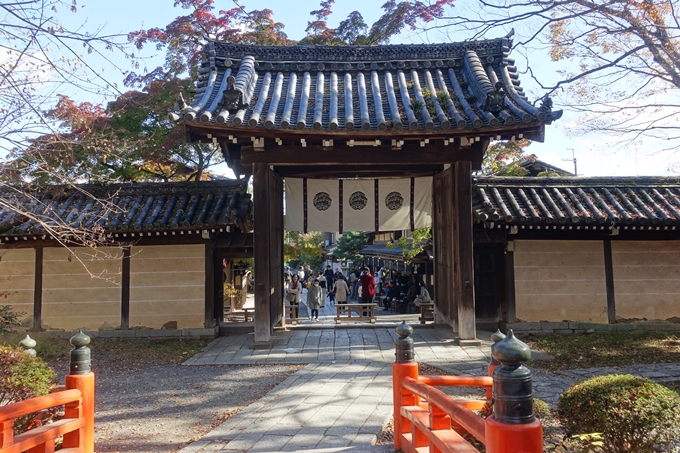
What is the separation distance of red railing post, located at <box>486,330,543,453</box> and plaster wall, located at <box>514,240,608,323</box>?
10.0 m

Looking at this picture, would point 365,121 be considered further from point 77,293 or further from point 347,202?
point 77,293

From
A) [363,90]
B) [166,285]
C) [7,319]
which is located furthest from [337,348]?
[7,319]

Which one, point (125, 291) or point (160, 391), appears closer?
point (160, 391)

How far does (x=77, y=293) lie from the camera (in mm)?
12094

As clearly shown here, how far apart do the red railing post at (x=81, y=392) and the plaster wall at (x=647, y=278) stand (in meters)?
11.9

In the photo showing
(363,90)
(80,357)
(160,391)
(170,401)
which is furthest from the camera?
(363,90)

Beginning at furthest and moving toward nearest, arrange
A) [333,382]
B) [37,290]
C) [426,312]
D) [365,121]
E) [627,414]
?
[426,312]
[37,290]
[365,121]
[333,382]
[627,414]

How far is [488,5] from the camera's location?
9.01 metres

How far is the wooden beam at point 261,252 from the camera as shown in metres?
9.96

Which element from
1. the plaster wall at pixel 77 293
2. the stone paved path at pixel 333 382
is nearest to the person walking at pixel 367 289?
the stone paved path at pixel 333 382

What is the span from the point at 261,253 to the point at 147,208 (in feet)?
13.1

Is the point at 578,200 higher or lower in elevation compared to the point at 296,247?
higher

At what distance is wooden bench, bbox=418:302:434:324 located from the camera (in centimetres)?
1357

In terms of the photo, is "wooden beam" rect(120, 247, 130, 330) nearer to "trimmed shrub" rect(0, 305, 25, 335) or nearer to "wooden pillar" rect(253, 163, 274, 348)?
"trimmed shrub" rect(0, 305, 25, 335)
